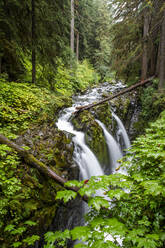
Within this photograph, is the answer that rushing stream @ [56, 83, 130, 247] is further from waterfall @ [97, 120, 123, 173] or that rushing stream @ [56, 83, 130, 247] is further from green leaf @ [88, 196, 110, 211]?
green leaf @ [88, 196, 110, 211]

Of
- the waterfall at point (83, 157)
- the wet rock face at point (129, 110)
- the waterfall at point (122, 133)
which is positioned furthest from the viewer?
the wet rock face at point (129, 110)

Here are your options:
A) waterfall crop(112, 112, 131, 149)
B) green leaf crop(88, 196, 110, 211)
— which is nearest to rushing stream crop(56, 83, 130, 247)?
waterfall crop(112, 112, 131, 149)

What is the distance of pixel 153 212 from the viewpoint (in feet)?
5.77

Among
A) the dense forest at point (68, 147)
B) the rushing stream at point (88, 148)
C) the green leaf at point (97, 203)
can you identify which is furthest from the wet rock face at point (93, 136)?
the green leaf at point (97, 203)

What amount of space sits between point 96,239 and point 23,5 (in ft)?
27.0

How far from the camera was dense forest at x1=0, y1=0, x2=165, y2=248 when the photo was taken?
169 centimetres

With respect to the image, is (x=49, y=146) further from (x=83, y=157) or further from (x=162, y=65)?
(x=162, y=65)

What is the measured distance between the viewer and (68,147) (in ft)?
15.5

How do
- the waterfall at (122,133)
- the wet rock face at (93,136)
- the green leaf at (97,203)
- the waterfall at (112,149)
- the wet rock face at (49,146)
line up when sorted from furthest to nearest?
the waterfall at (122,133) → the waterfall at (112,149) → the wet rock face at (93,136) → the wet rock face at (49,146) → the green leaf at (97,203)

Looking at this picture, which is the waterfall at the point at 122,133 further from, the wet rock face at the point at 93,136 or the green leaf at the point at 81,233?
the green leaf at the point at 81,233

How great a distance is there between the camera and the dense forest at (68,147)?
5.55ft

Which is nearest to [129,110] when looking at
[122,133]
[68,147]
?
[122,133]

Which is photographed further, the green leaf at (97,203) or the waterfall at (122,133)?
the waterfall at (122,133)

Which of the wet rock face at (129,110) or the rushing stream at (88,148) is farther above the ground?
the wet rock face at (129,110)
